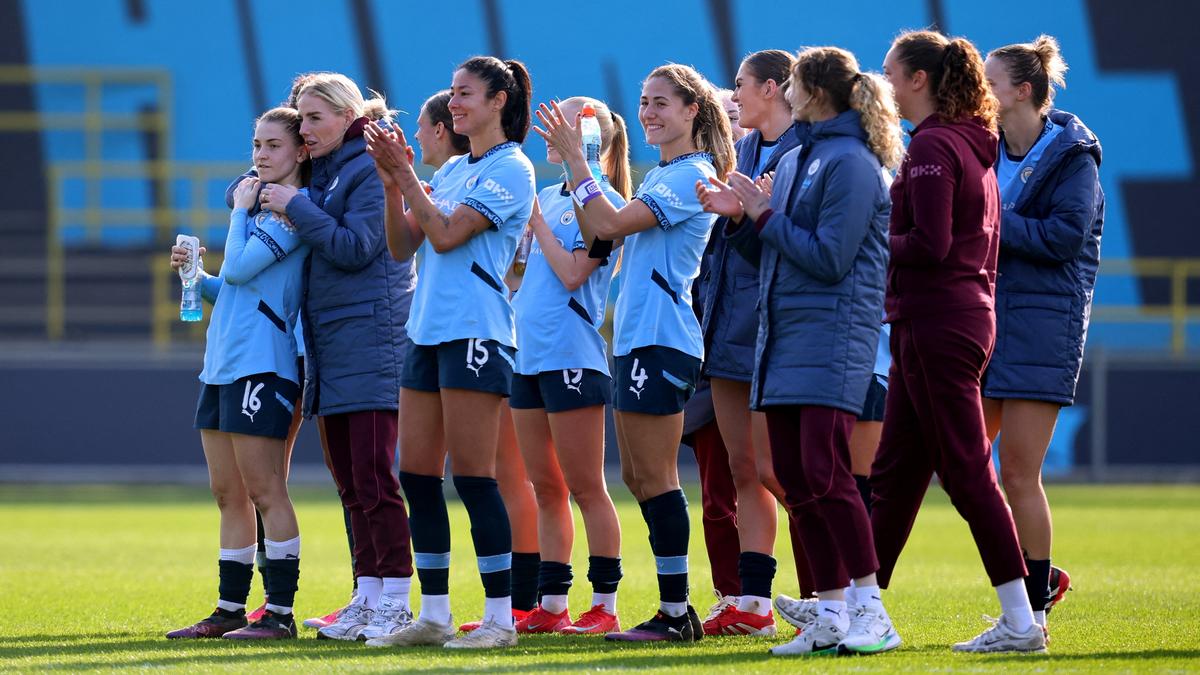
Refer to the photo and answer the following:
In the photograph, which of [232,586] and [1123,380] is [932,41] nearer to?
[232,586]

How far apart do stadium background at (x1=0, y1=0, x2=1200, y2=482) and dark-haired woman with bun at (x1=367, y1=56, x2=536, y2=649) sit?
1489 centimetres

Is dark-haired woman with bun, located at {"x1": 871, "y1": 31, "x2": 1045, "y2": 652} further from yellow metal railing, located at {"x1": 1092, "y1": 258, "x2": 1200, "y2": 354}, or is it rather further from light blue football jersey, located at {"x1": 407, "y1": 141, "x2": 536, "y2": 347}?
yellow metal railing, located at {"x1": 1092, "y1": 258, "x2": 1200, "y2": 354}

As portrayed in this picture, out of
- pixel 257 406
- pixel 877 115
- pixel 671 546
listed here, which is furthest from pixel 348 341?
pixel 877 115

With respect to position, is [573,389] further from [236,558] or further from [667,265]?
[236,558]

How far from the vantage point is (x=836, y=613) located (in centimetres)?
533

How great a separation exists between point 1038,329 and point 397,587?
8.04ft

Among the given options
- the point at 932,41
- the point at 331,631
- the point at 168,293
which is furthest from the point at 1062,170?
the point at 168,293

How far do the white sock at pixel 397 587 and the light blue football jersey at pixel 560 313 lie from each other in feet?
2.89

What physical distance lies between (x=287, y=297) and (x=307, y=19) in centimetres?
1701

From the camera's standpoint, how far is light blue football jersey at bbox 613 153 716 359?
5.93 m

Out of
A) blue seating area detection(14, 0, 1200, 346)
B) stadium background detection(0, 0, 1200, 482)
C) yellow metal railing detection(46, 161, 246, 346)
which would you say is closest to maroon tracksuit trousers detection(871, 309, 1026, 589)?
stadium background detection(0, 0, 1200, 482)

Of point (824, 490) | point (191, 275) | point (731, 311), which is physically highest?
point (191, 275)

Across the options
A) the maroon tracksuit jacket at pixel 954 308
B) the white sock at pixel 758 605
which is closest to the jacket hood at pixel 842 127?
the maroon tracksuit jacket at pixel 954 308

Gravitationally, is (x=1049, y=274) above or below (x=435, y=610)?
above
